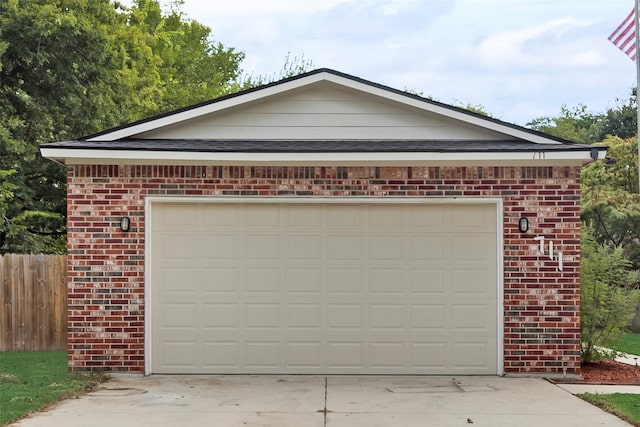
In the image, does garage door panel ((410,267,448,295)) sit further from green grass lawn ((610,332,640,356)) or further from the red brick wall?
green grass lawn ((610,332,640,356))

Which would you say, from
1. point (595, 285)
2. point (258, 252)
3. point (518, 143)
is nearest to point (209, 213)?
point (258, 252)

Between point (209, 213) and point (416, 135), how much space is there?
120 inches

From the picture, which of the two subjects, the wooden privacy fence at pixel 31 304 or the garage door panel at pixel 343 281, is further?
the wooden privacy fence at pixel 31 304

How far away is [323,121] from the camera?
11.3 metres

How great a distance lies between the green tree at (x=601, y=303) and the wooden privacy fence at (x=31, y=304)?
8626 mm

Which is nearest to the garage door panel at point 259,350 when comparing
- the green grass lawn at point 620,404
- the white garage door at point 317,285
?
the white garage door at point 317,285

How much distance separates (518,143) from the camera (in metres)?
10.9

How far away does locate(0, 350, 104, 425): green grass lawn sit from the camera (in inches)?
333

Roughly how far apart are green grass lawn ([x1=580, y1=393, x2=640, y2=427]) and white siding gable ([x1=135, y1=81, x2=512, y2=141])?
12.6 ft

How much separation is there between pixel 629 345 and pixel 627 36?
5.92 meters

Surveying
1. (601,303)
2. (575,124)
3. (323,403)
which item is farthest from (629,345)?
(575,124)

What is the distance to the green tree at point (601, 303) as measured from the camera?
11.7m

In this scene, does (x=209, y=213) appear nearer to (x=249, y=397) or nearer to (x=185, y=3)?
(x=249, y=397)

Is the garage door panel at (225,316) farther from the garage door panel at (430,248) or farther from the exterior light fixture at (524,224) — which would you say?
the exterior light fixture at (524,224)
